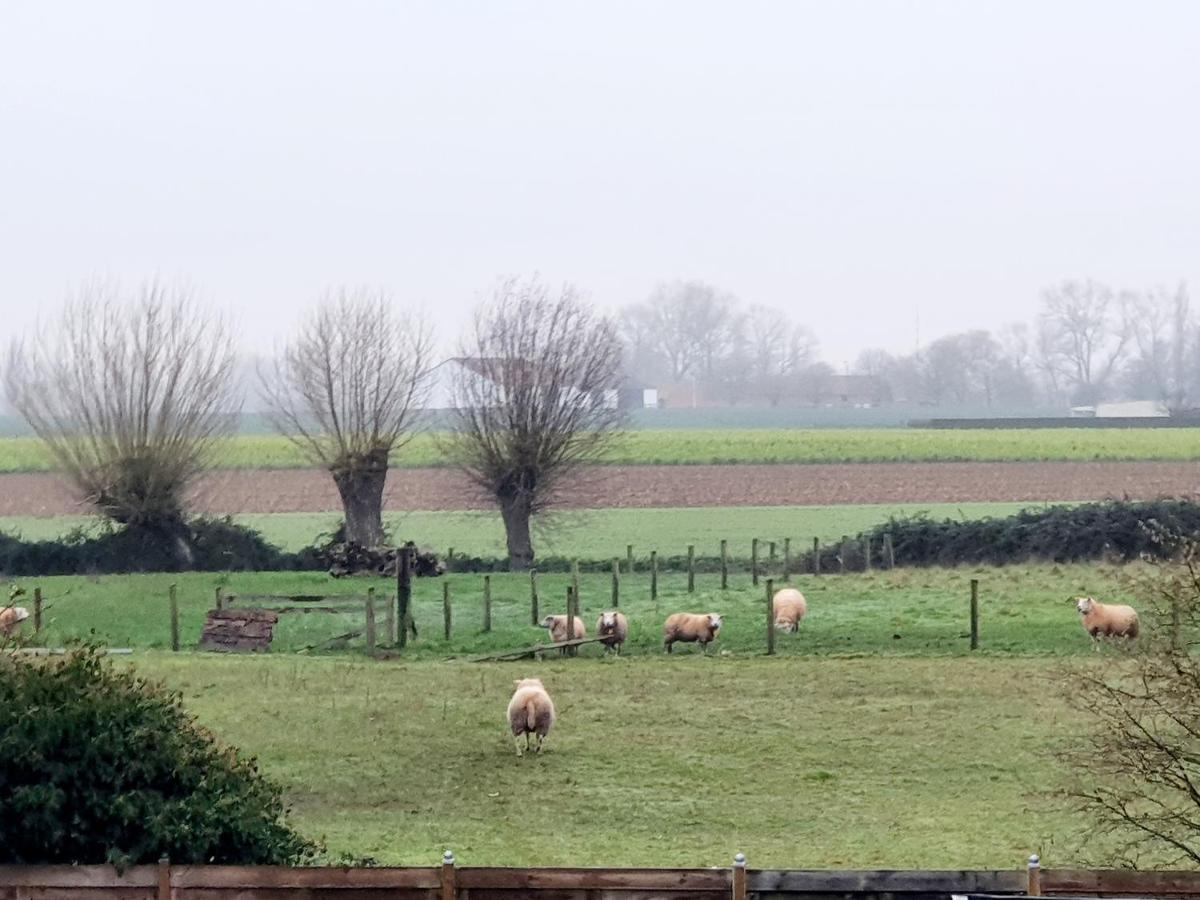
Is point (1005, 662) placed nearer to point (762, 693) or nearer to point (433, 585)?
point (762, 693)

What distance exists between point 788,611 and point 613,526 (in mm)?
28918

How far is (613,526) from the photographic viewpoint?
62844 millimetres

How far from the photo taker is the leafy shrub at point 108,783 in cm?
1119

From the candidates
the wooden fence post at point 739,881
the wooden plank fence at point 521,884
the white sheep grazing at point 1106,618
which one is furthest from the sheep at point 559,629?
the wooden fence post at point 739,881

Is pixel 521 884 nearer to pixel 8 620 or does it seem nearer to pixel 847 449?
pixel 8 620

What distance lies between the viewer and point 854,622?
35188 millimetres

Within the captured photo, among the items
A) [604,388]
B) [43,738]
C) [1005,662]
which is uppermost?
[604,388]

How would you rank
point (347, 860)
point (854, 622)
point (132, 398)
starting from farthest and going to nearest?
point (132, 398) < point (854, 622) < point (347, 860)

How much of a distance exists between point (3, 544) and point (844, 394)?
376 ft

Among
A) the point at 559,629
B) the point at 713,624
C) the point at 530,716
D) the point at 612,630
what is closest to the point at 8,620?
the point at 530,716

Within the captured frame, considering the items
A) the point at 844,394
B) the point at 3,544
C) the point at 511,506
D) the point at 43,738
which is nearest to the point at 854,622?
the point at 511,506

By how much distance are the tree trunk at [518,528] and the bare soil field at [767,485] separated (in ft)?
30.6

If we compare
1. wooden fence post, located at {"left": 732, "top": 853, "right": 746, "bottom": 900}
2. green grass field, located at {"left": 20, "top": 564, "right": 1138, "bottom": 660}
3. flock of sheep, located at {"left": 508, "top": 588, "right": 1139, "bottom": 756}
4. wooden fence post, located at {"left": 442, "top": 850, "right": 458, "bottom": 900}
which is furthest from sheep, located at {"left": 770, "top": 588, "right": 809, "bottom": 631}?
wooden fence post, located at {"left": 442, "top": 850, "right": 458, "bottom": 900}

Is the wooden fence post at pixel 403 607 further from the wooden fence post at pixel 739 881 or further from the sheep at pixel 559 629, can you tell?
the wooden fence post at pixel 739 881
